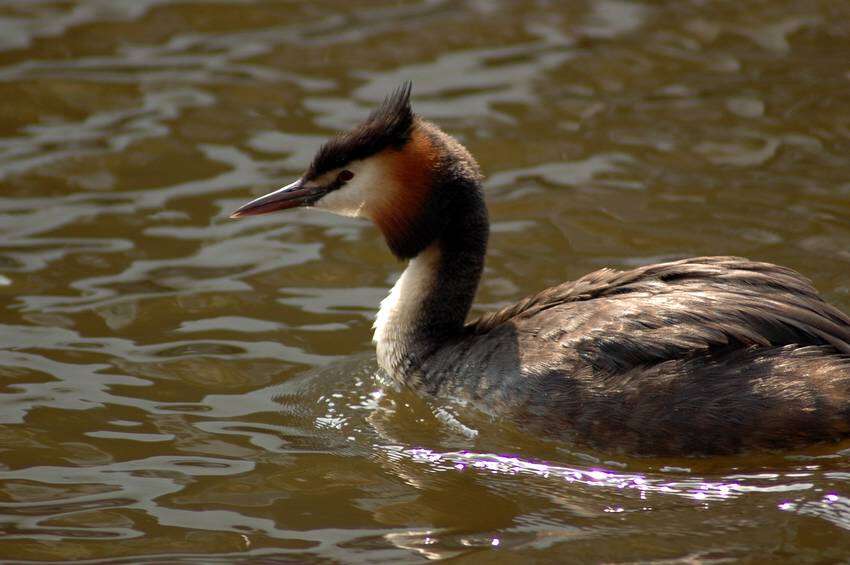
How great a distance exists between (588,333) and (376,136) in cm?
139

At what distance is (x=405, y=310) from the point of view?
6.26 meters

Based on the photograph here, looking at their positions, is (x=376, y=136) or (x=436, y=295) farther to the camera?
(x=436, y=295)

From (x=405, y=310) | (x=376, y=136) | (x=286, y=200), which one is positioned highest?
(x=376, y=136)

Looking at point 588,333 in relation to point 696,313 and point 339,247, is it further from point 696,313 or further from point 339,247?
point 339,247

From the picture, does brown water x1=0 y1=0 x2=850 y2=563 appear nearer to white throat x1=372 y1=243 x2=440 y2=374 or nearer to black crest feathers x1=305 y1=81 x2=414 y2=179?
white throat x1=372 y1=243 x2=440 y2=374

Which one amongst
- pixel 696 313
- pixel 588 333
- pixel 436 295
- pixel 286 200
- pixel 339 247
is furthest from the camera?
pixel 339 247

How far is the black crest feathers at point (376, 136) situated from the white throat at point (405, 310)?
0.52 m

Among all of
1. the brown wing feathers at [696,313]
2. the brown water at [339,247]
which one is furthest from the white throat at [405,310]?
the brown wing feathers at [696,313]

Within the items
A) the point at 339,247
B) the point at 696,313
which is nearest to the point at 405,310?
the point at 696,313

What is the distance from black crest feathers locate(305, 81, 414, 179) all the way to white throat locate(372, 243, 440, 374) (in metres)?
0.52

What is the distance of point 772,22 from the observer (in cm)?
1057

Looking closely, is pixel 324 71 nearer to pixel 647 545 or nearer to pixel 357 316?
pixel 357 316

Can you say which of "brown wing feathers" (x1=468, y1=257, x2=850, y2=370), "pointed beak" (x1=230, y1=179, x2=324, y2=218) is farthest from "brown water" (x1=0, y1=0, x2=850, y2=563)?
"pointed beak" (x1=230, y1=179, x2=324, y2=218)

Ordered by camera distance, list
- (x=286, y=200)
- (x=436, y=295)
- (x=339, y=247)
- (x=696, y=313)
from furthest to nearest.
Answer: (x=339, y=247)
(x=286, y=200)
(x=436, y=295)
(x=696, y=313)
